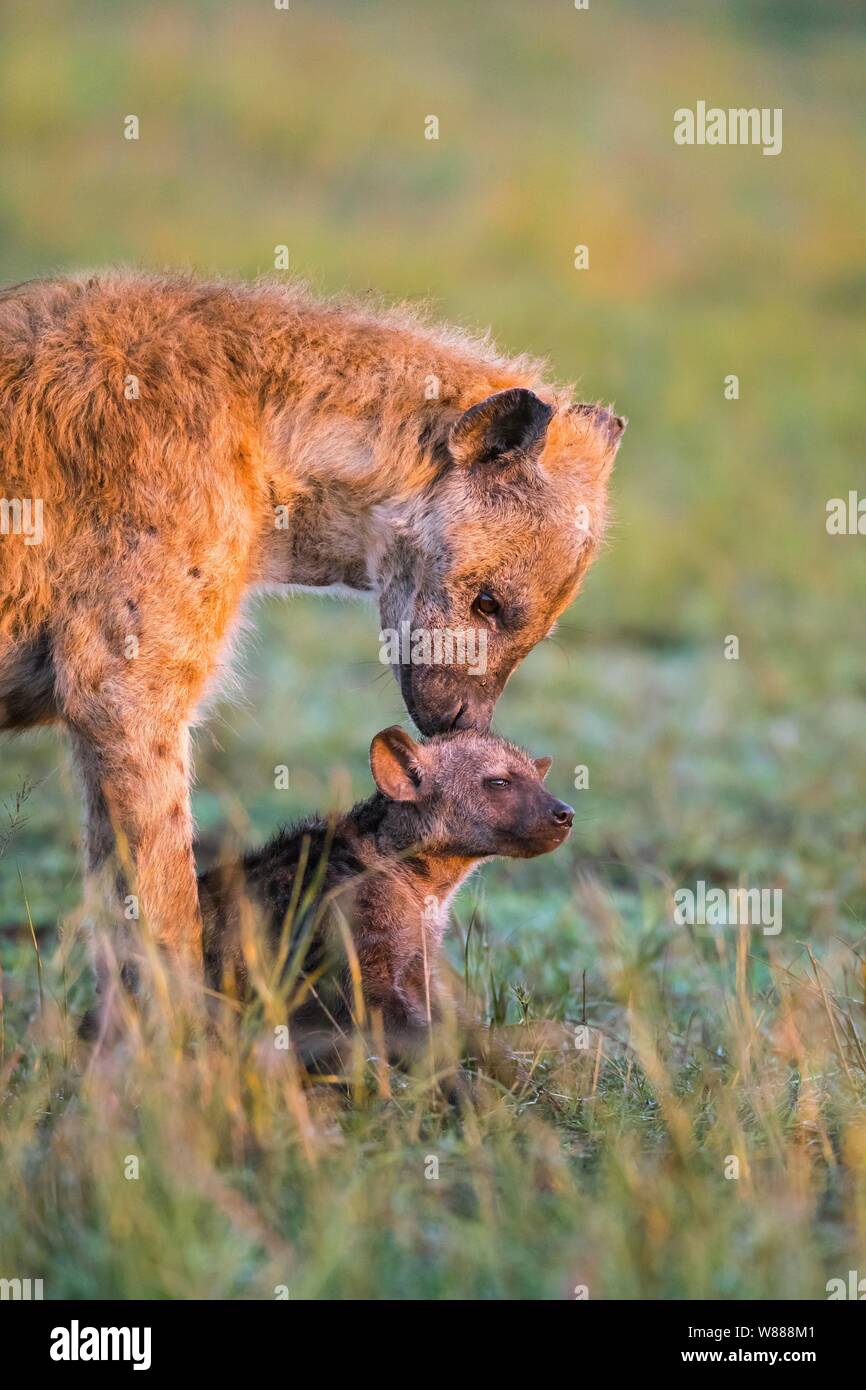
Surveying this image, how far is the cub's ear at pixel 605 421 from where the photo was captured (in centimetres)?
570

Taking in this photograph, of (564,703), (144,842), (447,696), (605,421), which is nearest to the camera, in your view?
(144,842)

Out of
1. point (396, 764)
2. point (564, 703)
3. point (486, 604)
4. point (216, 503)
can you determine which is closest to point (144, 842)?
point (396, 764)

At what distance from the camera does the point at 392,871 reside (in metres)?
5.18

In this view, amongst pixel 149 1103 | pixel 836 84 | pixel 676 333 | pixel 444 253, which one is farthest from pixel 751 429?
pixel 149 1103

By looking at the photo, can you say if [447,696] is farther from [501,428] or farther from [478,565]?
[501,428]

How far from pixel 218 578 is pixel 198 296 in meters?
0.95

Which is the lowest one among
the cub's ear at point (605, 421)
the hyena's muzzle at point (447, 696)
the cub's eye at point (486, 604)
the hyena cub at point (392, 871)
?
the hyena cub at point (392, 871)

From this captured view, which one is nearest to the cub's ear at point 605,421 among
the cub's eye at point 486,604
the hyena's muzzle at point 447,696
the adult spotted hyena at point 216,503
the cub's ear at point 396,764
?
the adult spotted hyena at point 216,503

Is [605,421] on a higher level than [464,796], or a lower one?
higher

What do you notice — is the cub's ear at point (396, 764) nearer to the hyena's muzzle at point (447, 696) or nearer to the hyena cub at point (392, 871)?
the hyena cub at point (392, 871)

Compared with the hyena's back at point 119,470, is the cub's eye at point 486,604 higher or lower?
lower

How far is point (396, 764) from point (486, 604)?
532 mm

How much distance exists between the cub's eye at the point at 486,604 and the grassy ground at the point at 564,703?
3.26 ft

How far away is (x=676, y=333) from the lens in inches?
689
